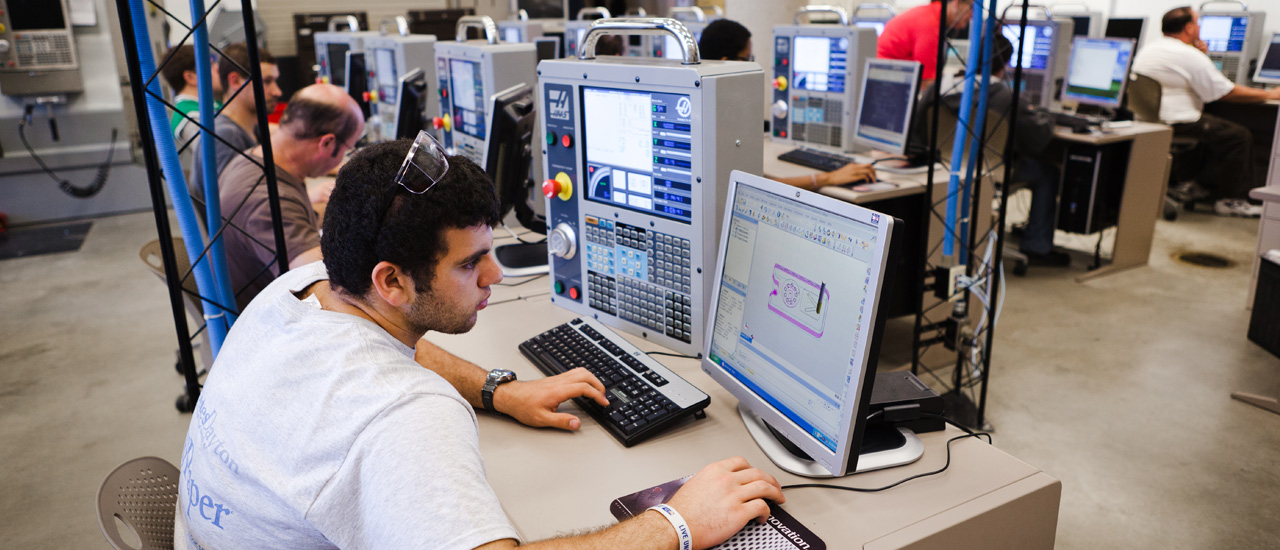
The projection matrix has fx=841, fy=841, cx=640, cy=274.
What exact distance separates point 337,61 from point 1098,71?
14.8 feet

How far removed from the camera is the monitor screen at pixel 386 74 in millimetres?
3929

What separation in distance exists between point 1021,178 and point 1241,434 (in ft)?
7.17

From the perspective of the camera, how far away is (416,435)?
0.91 m

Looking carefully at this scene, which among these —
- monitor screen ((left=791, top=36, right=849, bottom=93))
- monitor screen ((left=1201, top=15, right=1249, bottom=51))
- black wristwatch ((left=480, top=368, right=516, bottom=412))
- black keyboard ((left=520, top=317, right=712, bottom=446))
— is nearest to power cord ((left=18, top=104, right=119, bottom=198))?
monitor screen ((left=791, top=36, right=849, bottom=93))

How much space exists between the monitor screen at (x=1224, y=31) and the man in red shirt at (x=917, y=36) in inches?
118

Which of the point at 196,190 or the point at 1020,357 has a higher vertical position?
the point at 196,190

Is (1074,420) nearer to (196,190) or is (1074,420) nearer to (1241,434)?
(1241,434)

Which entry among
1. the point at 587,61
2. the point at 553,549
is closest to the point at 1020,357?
the point at 587,61

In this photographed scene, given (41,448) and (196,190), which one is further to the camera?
(41,448)

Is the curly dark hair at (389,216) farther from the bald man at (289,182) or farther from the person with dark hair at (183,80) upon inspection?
the person with dark hair at (183,80)

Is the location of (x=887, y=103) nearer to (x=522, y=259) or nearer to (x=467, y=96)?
(x=467, y=96)

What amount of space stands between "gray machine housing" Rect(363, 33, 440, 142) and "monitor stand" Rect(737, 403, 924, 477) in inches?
107

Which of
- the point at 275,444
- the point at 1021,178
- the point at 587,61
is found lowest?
the point at 1021,178

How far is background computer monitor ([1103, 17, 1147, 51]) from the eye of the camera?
6.66m
